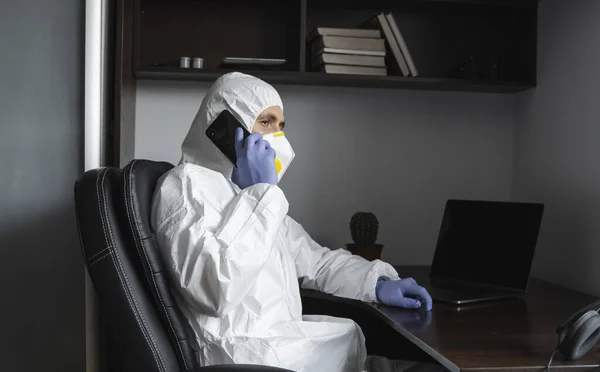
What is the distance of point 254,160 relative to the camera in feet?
5.49

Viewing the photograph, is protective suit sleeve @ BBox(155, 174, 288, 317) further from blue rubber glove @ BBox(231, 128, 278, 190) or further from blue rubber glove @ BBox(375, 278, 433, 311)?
blue rubber glove @ BBox(375, 278, 433, 311)

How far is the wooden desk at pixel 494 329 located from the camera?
123cm

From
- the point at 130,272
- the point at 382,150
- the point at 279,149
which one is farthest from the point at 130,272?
the point at 382,150

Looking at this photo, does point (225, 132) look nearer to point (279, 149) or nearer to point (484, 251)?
point (279, 149)

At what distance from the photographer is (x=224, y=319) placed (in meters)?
1.49

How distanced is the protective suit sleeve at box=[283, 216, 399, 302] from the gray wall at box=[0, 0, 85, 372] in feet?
2.16

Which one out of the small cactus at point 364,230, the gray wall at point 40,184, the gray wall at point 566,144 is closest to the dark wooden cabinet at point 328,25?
the gray wall at point 566,144

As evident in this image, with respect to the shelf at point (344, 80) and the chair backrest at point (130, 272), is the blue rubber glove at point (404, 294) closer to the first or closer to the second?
the chair backrest at point (130, 272)

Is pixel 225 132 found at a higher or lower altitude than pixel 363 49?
lower

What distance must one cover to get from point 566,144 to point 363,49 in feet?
2.37

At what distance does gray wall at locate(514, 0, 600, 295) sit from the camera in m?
2.01

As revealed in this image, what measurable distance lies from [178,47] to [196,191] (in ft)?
3.31

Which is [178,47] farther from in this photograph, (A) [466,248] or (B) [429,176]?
(A) [466,248]

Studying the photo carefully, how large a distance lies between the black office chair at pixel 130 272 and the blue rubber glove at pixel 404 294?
0.57 metres
